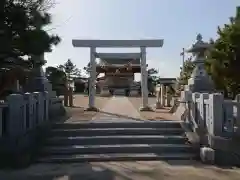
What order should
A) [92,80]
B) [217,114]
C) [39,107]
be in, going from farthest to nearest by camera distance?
[92,80]
[39,107]
[217,114]

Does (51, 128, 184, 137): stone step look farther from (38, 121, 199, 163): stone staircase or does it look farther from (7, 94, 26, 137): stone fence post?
(7, 94, 26, 137): stone fence post

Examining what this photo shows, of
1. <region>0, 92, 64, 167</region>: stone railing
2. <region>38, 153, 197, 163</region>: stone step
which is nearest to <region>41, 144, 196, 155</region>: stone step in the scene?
<region>38, 153, 197, 163</region>: stone step

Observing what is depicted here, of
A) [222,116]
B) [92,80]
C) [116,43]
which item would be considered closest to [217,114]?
[222,116]

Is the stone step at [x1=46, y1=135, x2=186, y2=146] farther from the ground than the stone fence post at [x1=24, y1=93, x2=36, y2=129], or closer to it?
closer to it

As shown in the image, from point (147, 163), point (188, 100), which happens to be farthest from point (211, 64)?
point (147, 163)

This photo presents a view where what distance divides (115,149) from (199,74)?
416 centimetres

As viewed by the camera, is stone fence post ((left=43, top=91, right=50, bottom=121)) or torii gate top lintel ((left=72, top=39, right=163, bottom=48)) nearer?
stone fence post ((left=43, top=91, right=50, bottom=121))

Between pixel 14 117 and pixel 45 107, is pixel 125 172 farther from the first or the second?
pixel 45 107

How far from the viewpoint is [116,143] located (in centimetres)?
821

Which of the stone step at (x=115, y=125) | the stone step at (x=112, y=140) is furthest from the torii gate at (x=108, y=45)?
the stone step at (x=112, y=140)

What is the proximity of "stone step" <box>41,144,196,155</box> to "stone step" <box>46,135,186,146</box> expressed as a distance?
0.24 metres

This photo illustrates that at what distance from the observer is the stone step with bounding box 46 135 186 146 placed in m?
8.22

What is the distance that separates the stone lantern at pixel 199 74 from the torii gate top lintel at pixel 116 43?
14.7 ft

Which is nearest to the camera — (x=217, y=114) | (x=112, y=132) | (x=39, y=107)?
(x=217, y=114)
